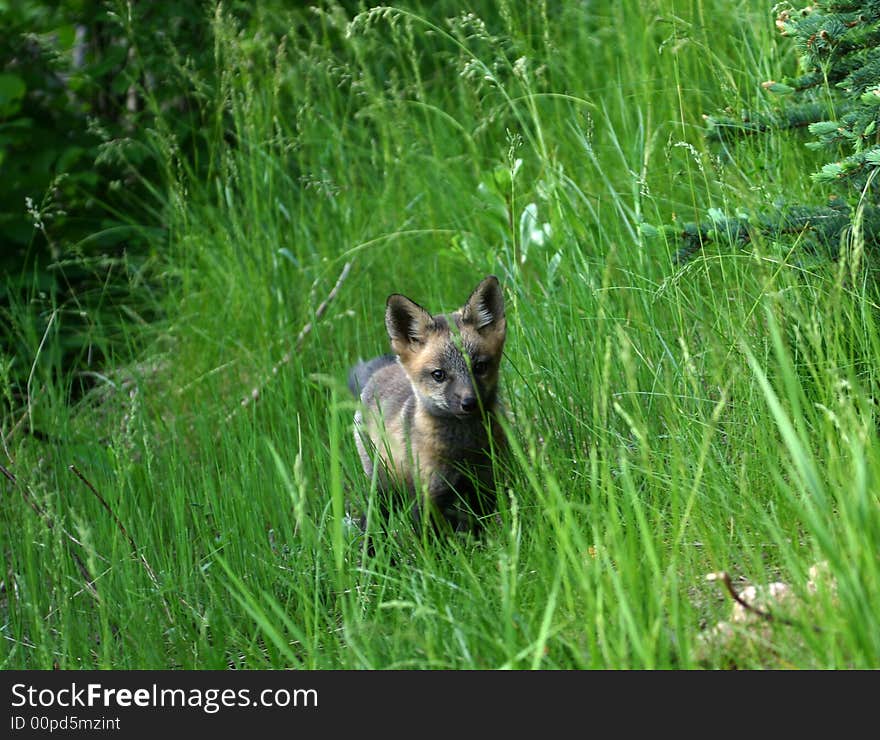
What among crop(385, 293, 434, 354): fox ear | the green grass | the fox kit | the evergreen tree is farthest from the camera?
crop(385, 293, 434, 354): fox ear

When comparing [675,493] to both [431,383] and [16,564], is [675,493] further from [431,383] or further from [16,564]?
[16,564]

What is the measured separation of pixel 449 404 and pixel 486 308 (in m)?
0.41

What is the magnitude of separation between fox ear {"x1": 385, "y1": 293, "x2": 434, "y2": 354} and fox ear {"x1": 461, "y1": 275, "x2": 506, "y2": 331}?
18 centimetres

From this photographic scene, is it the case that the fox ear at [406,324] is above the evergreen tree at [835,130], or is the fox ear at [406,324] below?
below

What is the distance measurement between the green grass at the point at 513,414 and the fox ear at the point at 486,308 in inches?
6.5

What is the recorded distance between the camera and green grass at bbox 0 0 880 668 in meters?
2.52

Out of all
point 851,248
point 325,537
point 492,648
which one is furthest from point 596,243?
point 492,648

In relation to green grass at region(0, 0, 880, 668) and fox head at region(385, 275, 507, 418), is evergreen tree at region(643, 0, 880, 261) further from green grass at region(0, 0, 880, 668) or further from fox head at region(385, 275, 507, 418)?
fox head at region(385, 275, 507, 418)

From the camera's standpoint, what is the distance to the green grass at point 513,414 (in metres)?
2.52

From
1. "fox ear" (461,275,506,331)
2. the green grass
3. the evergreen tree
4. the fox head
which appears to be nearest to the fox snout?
the fox head

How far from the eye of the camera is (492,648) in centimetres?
258

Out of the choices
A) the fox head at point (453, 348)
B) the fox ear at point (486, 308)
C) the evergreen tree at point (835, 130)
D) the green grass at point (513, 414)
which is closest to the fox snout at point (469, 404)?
the fox head at point (453, 348)

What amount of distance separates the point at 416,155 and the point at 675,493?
391cm

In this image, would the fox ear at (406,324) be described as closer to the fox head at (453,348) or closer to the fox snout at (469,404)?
the fox head at (453,348)
